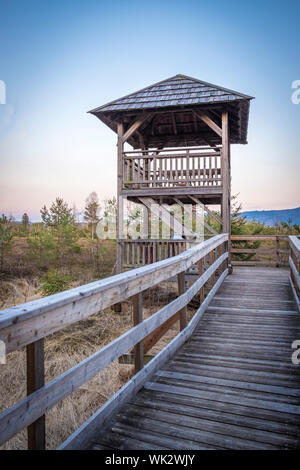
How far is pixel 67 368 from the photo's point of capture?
251 inches

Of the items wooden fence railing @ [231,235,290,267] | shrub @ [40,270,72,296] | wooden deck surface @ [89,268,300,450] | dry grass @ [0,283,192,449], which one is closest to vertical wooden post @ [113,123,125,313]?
dry grass @ [0,283,192,449]

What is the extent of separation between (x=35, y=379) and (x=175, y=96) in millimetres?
10389

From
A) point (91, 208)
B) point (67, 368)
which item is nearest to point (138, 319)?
point (67, 368)

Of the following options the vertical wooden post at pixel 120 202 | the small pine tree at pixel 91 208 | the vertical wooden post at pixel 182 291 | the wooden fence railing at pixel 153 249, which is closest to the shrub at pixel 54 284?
the vertical wooden post at pixel 120 202

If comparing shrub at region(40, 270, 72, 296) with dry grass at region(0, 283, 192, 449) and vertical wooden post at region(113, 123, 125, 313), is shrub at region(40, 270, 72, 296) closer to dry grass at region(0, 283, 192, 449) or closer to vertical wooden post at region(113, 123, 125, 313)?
dry grass at region(0, 283, 192, 449)

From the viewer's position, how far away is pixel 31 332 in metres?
1.60

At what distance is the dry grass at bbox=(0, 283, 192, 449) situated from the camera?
4.55 metres

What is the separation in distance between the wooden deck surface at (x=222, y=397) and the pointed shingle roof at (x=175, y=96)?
7.11 m

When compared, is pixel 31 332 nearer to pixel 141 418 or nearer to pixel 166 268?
pixel 141 418

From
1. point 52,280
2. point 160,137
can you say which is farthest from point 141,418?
point 160,137

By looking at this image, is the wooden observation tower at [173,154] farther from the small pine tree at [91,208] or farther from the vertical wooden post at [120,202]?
the small pine tree at [91,208]

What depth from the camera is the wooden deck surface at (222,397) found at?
2.21 meters

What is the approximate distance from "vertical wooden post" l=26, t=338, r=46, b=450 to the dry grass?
9.90 feet

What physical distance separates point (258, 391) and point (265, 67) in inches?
729
